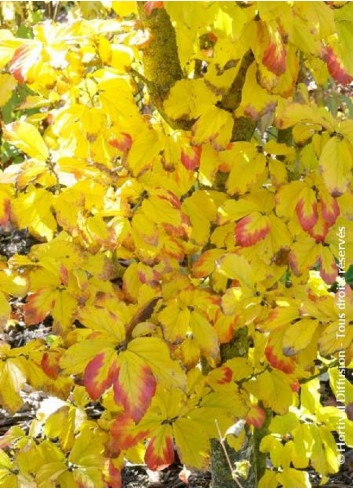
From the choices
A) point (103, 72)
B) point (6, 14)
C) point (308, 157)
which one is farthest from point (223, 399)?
point (6, 14)

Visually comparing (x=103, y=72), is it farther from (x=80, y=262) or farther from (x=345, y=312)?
(x=345, y=312)

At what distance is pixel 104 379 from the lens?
0.94 meters

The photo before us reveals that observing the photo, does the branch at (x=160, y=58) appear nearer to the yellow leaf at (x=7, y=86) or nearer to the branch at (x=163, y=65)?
the branch at (x=163, y=65)

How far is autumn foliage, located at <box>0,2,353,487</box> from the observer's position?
38.9 inches

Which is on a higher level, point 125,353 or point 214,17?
point 214,17

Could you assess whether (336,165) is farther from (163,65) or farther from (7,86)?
(7,86)

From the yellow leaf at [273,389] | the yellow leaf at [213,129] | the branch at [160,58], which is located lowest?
the yellow leaf at [273,389]

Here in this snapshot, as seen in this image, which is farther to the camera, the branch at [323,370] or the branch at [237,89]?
the branch at [323,370]

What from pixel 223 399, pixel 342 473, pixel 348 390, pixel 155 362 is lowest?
pixel 342 473

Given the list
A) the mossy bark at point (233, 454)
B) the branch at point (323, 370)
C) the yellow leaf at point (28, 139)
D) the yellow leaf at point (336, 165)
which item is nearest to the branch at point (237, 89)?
the yellow leaf at point (336, 165)

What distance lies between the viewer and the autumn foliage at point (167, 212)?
988 millimetres

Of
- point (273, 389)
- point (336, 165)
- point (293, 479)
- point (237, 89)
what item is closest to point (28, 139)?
point (237, 89)

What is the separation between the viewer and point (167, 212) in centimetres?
103

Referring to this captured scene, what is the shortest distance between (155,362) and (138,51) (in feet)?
1.84
